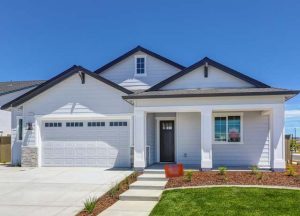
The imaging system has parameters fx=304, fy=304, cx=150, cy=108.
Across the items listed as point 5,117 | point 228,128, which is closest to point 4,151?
point 5,117

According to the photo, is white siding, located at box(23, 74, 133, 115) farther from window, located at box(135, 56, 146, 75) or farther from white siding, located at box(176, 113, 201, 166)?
window, located at box(135, 56, 146, 75)

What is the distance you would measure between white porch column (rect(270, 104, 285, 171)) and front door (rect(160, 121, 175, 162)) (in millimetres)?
5455

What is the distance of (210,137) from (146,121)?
3.42 meters

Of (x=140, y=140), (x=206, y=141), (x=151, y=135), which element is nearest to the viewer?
(x=206, y=141)

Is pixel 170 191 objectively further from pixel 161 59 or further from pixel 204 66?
pixel 161 59

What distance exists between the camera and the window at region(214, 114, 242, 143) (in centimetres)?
1534

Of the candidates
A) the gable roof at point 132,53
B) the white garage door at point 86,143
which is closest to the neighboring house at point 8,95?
the white garage door at point 86,143

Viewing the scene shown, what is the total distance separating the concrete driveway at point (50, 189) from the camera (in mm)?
8484

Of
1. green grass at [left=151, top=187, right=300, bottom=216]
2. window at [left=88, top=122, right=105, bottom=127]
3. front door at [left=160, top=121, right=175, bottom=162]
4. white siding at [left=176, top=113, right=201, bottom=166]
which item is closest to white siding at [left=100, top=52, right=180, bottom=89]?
front door at [left=160, top=121, right=175, bottom=162]

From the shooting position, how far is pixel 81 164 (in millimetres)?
16547

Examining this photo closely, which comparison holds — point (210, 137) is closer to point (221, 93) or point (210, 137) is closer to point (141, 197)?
point (221, 93)

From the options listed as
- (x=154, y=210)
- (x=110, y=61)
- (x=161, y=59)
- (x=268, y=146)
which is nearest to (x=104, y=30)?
(x=110, y=61)

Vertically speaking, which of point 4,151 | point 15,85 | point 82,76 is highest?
point 15,85

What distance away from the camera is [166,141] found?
16.8 metres
